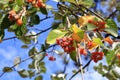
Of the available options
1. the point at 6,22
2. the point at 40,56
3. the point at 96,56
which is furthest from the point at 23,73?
the point at 96,56

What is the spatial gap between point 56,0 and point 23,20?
0.22 meters

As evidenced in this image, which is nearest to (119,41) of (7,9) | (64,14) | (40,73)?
(64,14)

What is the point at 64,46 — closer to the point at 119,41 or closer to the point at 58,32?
the point at 58,32

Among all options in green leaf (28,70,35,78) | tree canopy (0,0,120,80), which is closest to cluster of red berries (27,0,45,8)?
tree canopy (0,0,120,80)

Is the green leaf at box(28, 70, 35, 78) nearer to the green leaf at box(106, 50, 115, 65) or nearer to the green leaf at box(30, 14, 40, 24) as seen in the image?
the green leaf at box(30, 14, 40, 24)

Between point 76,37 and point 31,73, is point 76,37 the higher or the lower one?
the higher one

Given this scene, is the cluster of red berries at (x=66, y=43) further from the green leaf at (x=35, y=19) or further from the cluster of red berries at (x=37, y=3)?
the green leaf at (x=35, y=19)

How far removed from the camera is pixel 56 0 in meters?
1.56

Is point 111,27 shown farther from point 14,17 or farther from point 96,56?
point 14,17

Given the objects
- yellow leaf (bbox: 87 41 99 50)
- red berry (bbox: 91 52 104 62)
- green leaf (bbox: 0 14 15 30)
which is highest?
green leaf (bbox: 0 14 15 30)

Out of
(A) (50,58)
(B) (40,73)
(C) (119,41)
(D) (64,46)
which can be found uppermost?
(D) (64,46)

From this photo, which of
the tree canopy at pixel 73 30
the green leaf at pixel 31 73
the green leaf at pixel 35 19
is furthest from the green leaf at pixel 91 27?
the green leaf at pixel 31 73

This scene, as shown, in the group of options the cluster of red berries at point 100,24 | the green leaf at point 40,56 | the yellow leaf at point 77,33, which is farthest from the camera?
the green leaf at point 40,56

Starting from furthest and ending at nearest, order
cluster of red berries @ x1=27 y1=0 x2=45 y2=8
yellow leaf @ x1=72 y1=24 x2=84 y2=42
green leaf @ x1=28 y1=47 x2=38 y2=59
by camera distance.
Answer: green leaf @ x1=28 y1=47 x2=38 y2=59 < cluster of red berries @ x1=27 y1=0 x2=45 y2=8 < yellow leaf @ x1=72 y1=24 x2=84 y2=42
